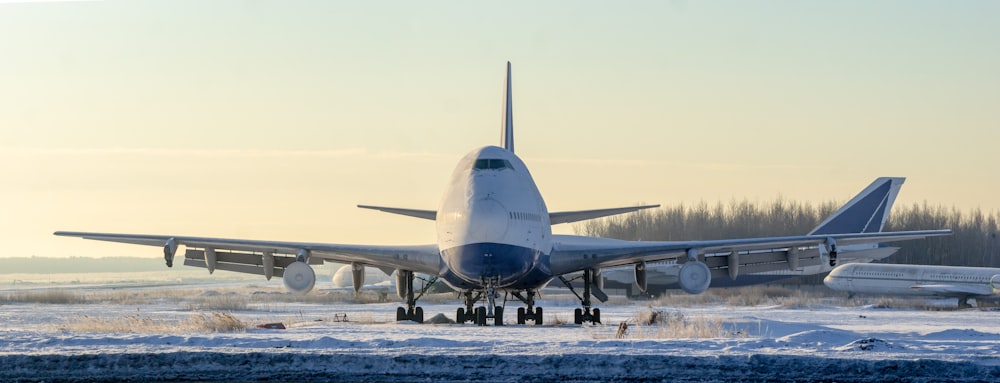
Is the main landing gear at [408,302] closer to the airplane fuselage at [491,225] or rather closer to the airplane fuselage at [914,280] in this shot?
the airplane fuselage at [491,225]

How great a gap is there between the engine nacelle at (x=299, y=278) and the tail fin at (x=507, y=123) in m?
9.62

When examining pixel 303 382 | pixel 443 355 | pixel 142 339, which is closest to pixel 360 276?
pixel 142 339

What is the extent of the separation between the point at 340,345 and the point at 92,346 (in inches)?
177

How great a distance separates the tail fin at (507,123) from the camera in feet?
142

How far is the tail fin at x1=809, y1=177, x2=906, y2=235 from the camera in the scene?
77.6m

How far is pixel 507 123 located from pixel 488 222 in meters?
10.1

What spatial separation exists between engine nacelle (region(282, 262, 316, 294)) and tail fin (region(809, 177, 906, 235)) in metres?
47.9

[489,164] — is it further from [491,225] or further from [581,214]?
[581,214]

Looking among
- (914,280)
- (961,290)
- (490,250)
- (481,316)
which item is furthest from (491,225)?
(914,280)

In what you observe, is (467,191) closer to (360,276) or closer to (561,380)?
(360,276)

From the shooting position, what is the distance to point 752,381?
664 inches

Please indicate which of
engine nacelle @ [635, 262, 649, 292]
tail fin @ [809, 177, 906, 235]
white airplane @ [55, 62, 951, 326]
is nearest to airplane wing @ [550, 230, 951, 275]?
white airplane @ [55, 62, 951, 326]

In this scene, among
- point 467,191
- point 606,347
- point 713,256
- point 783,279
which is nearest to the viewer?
point 606,347

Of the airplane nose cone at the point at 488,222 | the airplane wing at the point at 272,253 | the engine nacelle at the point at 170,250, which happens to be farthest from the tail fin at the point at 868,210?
the engine nacelle at the point at 170,250
